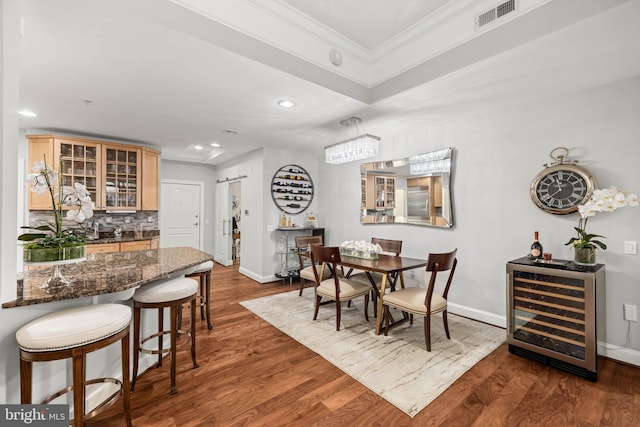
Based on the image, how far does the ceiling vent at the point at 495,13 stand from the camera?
2.00 meters

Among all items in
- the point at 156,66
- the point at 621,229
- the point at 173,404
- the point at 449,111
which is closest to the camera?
the point at 173,404

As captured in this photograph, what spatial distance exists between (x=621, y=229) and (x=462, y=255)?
1.42 metres

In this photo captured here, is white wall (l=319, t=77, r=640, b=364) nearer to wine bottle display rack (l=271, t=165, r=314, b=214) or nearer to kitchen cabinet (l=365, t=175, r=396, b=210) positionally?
kitchen cabinet (l=365, t=175, r=396, b=210)

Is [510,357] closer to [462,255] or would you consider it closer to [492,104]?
[462,255]

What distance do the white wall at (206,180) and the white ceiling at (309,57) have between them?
10.3ft

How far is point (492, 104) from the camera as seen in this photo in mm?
3033

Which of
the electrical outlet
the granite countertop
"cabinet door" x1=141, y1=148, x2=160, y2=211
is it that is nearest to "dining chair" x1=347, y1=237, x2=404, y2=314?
the granite countertop

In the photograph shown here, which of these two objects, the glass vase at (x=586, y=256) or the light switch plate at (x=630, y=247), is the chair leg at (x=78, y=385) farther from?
the light switch plate at (x=630, y=247)

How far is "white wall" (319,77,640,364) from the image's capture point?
2.47 meters

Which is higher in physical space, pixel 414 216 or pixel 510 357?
pixel 414 216

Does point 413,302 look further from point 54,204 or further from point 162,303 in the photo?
point 54,204

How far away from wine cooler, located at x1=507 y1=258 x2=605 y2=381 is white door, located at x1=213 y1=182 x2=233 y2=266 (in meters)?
5.74

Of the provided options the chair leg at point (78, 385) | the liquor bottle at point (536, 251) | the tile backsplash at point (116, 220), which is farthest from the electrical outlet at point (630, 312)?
the tile backsplash at point (116, 220)

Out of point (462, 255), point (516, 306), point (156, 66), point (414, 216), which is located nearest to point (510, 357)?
point (516, 306)
